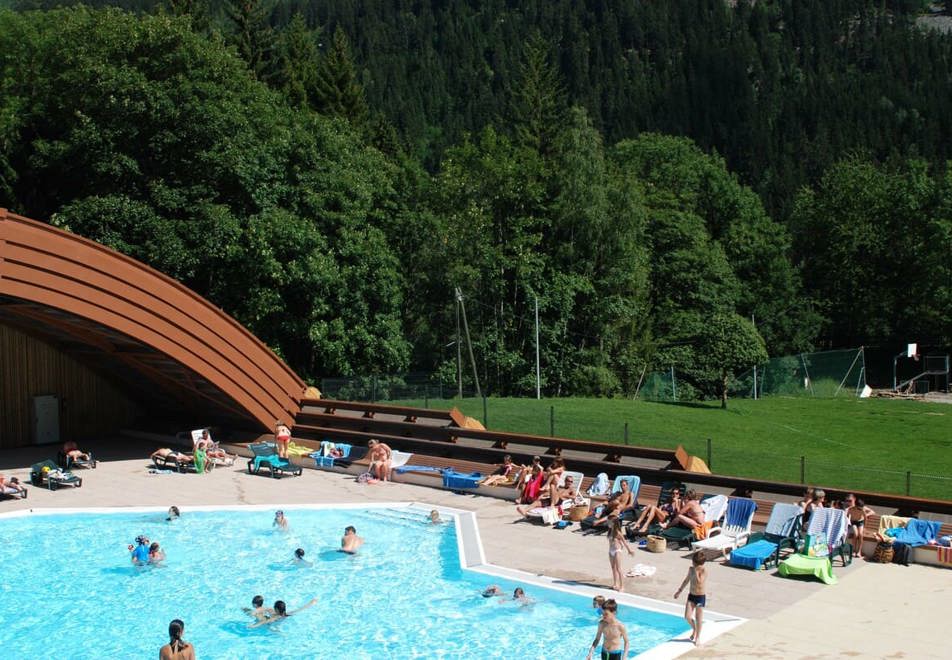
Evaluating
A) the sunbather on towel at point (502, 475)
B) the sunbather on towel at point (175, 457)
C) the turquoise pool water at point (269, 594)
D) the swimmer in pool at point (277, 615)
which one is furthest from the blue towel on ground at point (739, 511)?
the sunbather on towel at point (175, 457)

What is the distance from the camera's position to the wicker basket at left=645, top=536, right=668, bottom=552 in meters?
16.0

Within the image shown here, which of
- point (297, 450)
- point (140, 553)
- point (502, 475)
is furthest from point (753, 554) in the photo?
point (297, 450)

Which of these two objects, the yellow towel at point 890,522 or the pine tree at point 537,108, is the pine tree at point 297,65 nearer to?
the pine tree at point 537,108

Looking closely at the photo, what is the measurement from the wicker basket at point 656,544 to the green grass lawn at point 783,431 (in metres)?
4.65

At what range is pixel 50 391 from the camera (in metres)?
28.0

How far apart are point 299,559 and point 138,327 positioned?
8.79 metres

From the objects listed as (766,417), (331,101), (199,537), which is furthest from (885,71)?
(199,537)

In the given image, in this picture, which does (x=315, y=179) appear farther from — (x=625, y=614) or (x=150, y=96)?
(x=625, y=614)

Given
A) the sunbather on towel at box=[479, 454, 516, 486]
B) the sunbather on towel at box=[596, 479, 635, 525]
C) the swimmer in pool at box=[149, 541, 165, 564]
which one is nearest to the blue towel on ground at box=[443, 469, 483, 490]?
the sunbather on towel at box=[479, 454, 516, 486]

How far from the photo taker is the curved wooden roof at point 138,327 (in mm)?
20844

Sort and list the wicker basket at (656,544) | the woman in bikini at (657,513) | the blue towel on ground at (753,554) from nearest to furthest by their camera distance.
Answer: the blue towel on ground at (753,554) < the wicker basket at (656,544) < the woman in bikini at (657,513)

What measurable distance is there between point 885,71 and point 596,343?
112494 mm

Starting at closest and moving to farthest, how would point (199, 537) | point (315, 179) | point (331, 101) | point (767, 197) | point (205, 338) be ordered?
point (199, 537) < point (205, 338) < point (315, 179) < point (331, 101) < point (767, 197)

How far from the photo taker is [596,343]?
144 feet
